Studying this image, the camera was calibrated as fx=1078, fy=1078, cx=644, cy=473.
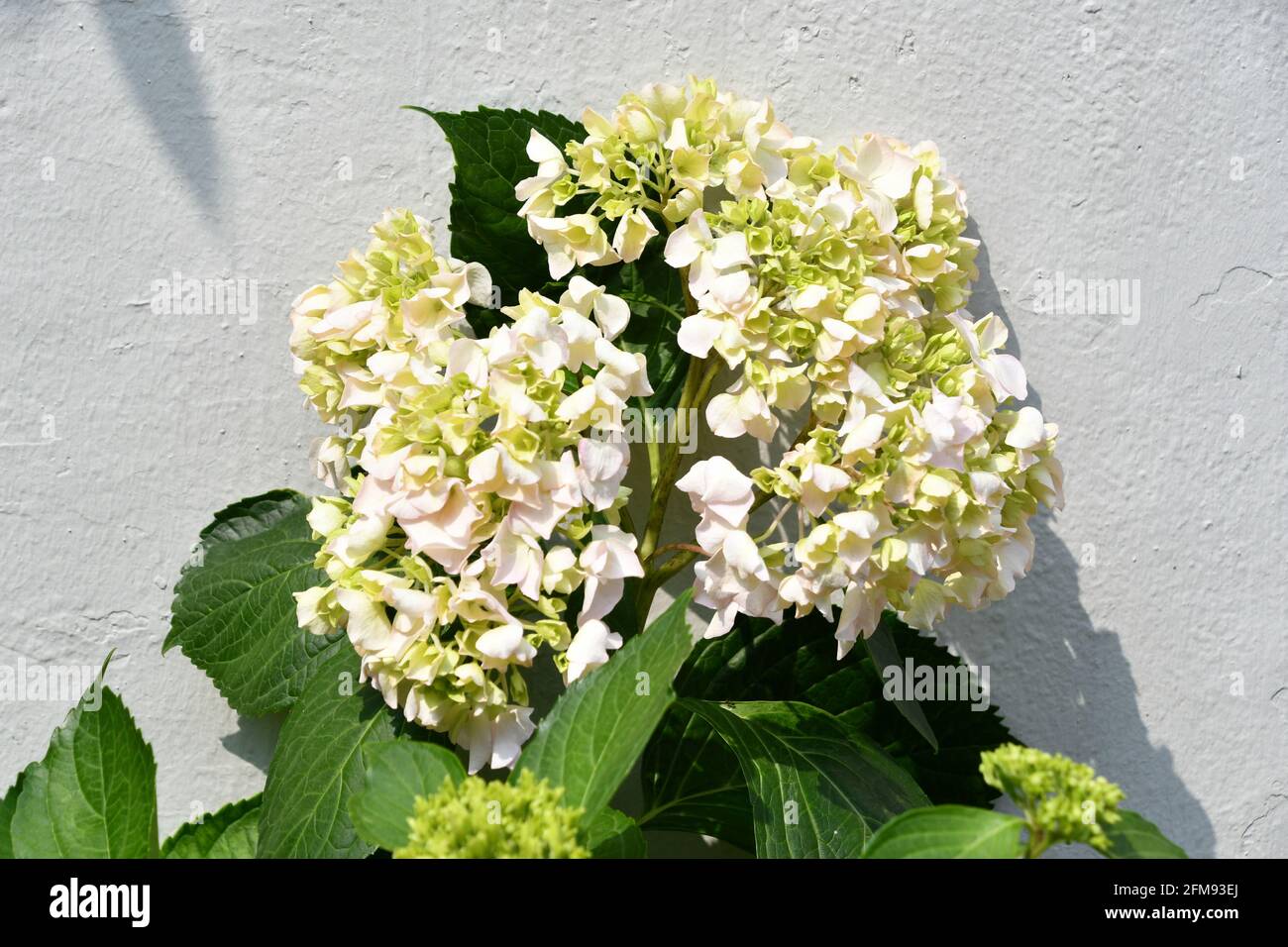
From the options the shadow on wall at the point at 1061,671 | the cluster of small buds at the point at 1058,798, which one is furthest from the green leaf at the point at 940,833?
the shadow on wall at the point at 1061,671

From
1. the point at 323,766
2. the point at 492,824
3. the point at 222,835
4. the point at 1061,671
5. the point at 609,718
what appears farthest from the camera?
the point at 1061,671

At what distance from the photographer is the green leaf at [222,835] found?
100 cm

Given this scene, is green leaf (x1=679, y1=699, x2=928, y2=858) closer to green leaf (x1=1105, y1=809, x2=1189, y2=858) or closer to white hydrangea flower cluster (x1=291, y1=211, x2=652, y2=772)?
white hydrangea flower cluster (x1=291, y1=211, x2=652, y2=772)

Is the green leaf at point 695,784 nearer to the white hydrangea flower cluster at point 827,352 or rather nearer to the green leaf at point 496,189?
the white hydrangea flower cluster at point 827,352

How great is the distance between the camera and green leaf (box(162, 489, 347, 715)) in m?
1.02

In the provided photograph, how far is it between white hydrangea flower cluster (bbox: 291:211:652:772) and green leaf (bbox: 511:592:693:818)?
4.3 inches

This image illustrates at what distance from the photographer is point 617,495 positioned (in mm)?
869

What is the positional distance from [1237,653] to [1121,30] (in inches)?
27.0

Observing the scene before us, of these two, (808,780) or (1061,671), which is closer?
(808,780)

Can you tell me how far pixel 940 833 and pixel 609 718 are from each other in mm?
208

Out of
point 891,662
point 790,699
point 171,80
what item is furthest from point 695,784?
point 171,80

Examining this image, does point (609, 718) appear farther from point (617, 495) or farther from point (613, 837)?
point (617, 495)

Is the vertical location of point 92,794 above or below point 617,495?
below
